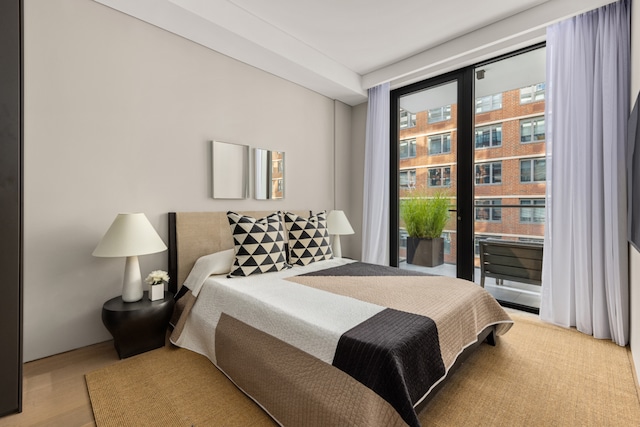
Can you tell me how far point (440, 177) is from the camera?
11.7 ft

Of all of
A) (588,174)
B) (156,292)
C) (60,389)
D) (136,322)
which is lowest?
(60,389)

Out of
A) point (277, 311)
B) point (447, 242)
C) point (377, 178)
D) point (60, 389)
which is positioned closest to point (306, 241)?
point (277, 311)

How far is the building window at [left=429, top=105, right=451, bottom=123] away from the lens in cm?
351

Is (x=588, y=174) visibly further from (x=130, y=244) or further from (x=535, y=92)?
(x=130, y=244)

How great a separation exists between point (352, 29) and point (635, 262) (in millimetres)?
2965

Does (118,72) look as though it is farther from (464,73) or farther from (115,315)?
(464,73)

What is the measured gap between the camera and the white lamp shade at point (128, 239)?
1960 mm

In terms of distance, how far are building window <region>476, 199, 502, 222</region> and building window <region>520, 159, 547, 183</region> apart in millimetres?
339

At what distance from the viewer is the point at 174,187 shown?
2623 millimetres

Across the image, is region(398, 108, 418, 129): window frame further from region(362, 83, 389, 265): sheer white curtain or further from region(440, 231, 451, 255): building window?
region(440, 231, 451, 255): building window

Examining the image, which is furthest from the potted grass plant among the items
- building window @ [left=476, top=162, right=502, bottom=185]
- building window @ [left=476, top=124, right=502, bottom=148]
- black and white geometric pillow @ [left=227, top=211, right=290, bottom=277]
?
black and white geometric pillow @ [left=227, top=211, right=290, bottom=277]

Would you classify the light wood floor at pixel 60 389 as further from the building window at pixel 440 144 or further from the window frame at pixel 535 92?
the window frame at pixel 535 92

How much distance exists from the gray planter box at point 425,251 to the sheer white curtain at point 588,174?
3.64ft

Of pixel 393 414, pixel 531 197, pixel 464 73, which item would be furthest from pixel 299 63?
pixel 393 414
